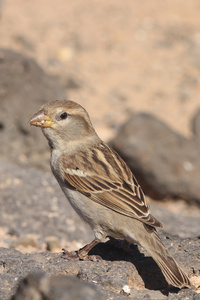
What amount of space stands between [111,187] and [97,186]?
0.47 ft

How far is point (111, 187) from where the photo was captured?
5711mm

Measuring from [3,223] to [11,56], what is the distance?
141 inches

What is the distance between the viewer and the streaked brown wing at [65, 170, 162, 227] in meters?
5.48

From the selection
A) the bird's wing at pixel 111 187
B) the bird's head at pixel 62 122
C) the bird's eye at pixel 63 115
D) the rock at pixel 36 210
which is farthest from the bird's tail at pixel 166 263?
the rock at pixel 36 210

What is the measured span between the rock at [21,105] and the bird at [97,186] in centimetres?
420

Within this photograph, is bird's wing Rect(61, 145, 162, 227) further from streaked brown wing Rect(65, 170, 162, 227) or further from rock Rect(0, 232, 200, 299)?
rock Rect(0, 232, 200, 299)

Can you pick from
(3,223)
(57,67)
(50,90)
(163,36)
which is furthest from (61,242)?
(163,36)

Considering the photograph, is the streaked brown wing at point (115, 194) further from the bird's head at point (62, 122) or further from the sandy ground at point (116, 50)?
the sandy ground at point (116, 50)

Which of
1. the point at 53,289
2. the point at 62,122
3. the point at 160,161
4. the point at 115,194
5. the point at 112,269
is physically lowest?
the point at 112,269

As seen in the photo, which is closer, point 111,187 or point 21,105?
point 111,187

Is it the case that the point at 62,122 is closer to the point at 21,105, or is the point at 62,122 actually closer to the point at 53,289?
the point at 53,289

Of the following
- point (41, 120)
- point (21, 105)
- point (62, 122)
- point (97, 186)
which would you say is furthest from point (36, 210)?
point (97, 186)

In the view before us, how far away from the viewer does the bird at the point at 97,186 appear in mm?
5348

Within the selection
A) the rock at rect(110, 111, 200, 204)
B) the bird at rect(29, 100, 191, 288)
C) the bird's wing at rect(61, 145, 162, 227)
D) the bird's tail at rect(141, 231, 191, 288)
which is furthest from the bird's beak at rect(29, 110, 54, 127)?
the rock at rect(110, 111, 200, 204)
